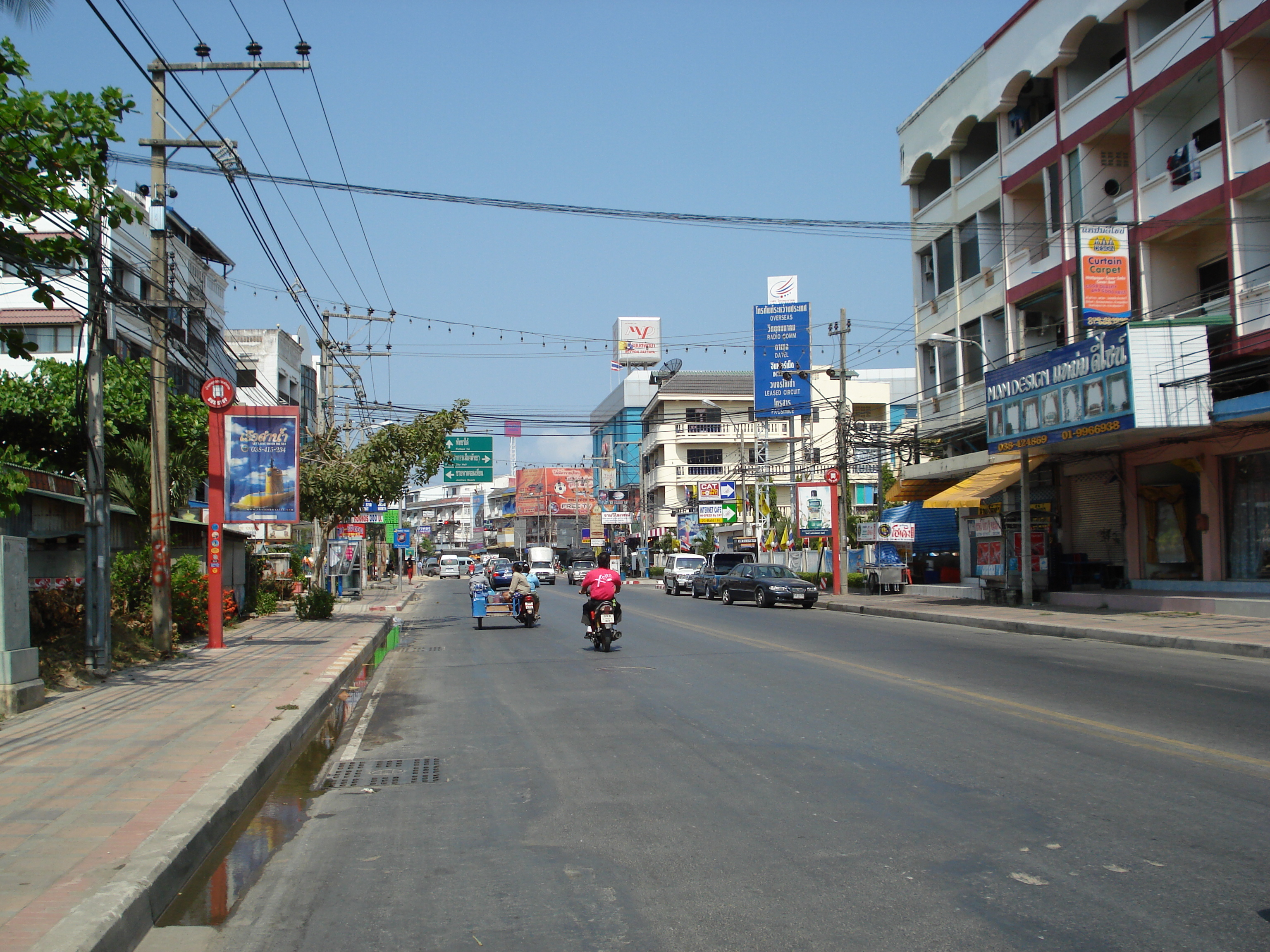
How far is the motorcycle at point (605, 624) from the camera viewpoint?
18.1 meters

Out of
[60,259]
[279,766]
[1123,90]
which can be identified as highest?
[1123,90]

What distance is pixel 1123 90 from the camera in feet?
84.0

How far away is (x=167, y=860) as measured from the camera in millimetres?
5441

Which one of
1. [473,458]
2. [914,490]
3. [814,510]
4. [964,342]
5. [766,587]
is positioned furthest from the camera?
[473,458]

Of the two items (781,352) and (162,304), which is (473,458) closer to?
(781,352)

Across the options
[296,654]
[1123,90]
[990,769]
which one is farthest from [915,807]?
[1123,90]

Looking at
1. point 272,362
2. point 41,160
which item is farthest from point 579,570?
point 41,160

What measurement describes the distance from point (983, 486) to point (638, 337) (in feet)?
210

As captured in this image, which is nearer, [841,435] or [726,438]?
[841,435]

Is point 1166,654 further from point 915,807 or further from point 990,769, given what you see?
point 915,807


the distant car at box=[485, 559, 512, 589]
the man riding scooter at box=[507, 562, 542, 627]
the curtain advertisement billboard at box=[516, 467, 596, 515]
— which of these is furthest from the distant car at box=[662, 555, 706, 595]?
the curtain advertisement billboard at box=[516, 467, 596, 515]

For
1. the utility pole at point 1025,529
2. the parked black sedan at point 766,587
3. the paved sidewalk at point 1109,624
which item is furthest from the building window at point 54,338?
the utility pole at point 1025,529

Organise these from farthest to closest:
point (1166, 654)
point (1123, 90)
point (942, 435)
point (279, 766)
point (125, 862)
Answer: point (942, 435)
point (1123, 90)
point (1166, 654)
point (279, 766)
point (125, 862)

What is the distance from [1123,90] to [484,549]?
117m
